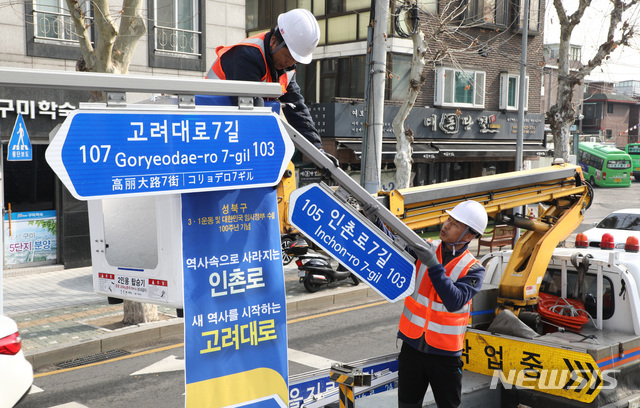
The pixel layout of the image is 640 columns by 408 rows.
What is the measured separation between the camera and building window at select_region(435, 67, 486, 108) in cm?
2233

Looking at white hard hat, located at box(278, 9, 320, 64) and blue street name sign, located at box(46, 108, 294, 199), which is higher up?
white hard hat, located at box(278, 9, 320, 64)

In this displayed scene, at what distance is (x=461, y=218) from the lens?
4641mm

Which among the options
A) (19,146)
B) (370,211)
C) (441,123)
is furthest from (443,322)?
(441,123)

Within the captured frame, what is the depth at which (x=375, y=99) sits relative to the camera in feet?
38.1

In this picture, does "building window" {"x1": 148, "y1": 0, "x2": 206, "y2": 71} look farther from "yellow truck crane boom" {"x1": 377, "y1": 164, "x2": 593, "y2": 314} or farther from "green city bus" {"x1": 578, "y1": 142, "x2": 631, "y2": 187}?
"green city bus" {"x1": 578, "y1": 142, "x2": 631, "y2": 187}

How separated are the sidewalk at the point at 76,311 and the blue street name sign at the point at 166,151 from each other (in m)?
6.06

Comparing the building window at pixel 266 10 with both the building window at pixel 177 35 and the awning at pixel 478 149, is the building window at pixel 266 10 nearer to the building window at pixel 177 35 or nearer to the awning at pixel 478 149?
the awning at pixel 478 149

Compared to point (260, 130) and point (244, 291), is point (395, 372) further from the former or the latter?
point (260, 130)

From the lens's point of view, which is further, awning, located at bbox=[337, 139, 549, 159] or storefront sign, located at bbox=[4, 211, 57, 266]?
awning, located at bbox=[337, 139, 549, 159]

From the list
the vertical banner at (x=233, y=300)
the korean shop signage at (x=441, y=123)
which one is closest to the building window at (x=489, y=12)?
Result: the korean shop signage at (x=441, y=123)

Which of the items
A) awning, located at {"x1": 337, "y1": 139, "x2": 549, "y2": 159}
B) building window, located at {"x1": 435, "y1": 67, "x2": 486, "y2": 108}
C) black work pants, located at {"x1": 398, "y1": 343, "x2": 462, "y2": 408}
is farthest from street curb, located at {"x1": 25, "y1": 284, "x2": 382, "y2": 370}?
building window, located at {"x1": 435, "y1": 67, "x2": 486, "y2": 108}

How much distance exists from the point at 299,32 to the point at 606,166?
44.8 meters

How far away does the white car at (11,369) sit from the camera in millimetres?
4942

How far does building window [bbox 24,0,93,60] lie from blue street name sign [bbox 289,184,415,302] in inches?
458
